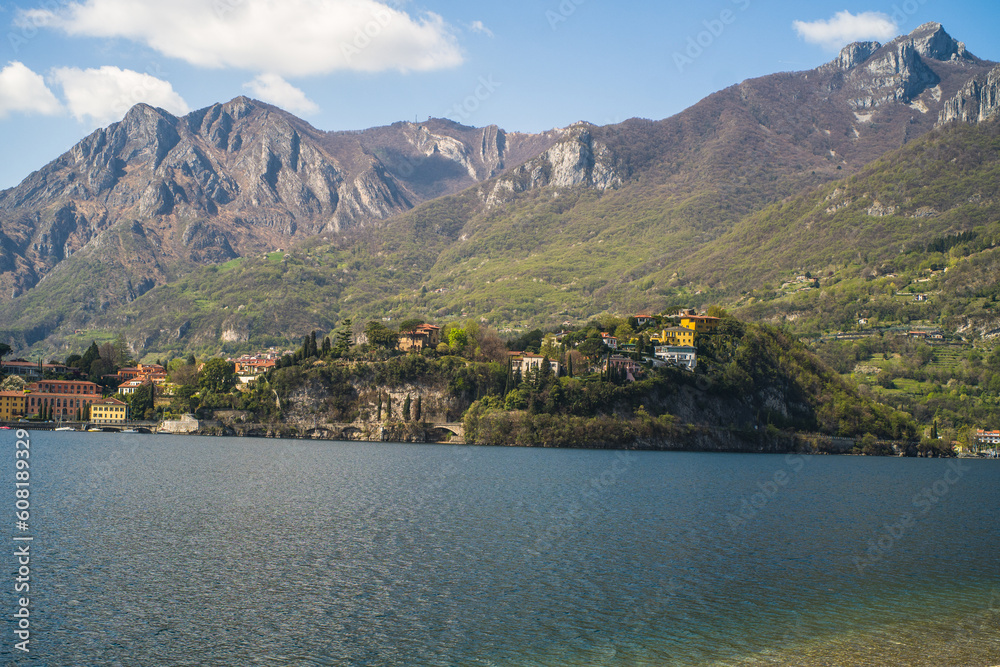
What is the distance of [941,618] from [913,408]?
13762 cm

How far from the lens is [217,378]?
14938 centimetres

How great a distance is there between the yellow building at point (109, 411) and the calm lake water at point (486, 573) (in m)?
81.1

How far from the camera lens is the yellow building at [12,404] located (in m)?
142

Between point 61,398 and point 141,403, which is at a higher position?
point 61,398

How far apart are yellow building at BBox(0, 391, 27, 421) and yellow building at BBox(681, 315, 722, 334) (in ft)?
402

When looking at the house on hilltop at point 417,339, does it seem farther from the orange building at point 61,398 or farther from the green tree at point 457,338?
the orange building at point 61,398

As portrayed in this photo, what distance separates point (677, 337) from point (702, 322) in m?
8.36

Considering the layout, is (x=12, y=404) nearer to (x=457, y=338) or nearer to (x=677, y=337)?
(x=457, y=338)

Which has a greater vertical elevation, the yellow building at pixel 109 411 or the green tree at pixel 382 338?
the green tree at pixel 382 338

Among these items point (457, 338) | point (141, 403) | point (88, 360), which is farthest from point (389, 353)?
point (88, 360)

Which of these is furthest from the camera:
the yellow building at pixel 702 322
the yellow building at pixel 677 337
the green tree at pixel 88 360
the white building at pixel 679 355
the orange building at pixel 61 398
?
the green tree at pixel 88 360

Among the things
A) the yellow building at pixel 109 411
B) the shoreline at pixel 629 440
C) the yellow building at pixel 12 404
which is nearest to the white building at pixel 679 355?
the shoreline at pixel 629 440

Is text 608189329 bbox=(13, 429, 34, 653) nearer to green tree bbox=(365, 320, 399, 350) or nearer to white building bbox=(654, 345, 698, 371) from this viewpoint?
green tree bbox=(365, 320, 399, 350)

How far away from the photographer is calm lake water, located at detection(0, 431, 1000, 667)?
981 inches
